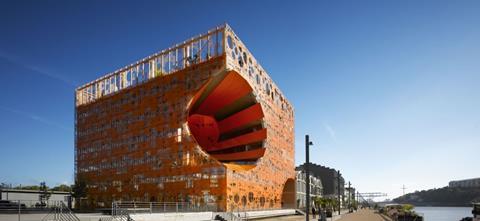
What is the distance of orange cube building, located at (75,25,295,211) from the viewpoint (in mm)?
60000

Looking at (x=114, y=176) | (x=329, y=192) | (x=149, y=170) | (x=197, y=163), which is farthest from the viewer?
(x=329, y=192)

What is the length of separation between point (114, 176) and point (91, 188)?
29.3 feet

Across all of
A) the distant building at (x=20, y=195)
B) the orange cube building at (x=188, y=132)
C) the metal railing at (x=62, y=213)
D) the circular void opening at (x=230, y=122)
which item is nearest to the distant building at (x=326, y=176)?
the orange cube building at (x=188, y=132)

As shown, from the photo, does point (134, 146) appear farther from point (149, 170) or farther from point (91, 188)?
point (91, 188)

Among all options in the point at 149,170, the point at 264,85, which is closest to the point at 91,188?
the point at 149,170

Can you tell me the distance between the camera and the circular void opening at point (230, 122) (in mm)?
68812

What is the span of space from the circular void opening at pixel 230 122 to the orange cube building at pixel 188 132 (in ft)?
0.63

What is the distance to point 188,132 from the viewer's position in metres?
60.3

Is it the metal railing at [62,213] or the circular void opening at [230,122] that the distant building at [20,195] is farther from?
the metal railing at [62,213]

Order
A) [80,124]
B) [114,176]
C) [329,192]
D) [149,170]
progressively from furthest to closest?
1. [329,192]
2. [80,124]
3. [114,176]
4. [149,170]

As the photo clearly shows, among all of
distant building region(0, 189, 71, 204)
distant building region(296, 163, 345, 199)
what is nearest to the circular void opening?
distant building region(0, 189, 71, 204)

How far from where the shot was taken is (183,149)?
60.7 meters

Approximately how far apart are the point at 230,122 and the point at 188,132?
20207mm

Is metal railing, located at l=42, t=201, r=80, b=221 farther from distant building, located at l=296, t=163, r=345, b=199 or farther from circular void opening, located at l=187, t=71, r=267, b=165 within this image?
distant building, located at l=296, t=163, r=345, b=199
